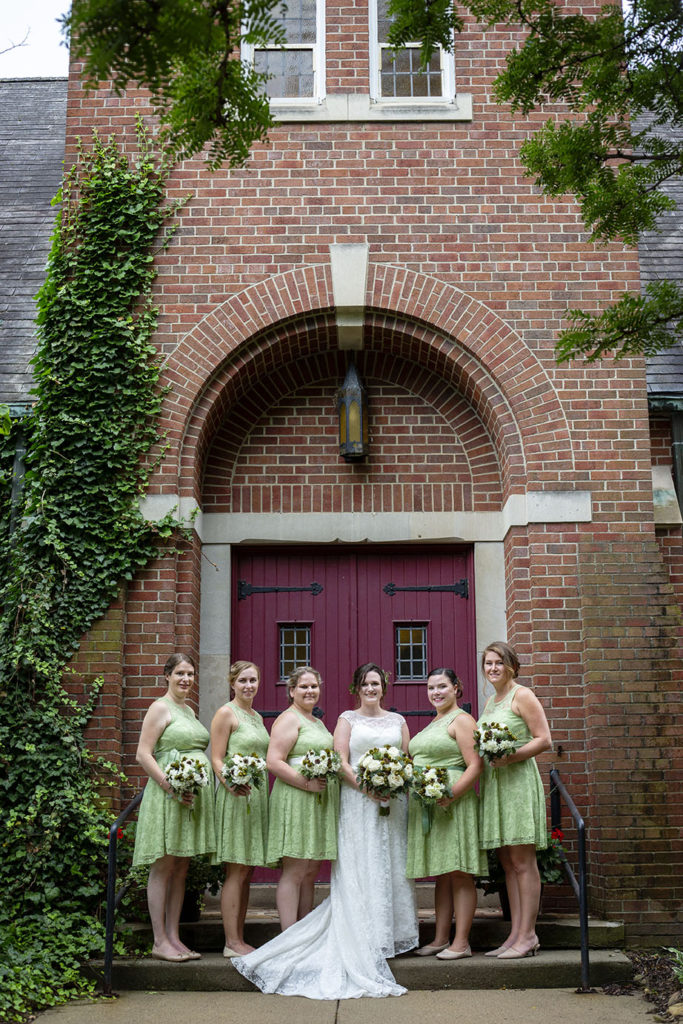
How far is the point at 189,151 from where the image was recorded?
199 inches

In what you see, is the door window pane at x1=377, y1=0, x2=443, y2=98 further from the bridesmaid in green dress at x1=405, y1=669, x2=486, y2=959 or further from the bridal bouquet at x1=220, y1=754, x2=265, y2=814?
the bridal bouquet at x1=220, y1=754, x2=265, y2=814

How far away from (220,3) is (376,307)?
15.6 ft

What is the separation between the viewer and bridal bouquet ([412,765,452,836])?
262 inches

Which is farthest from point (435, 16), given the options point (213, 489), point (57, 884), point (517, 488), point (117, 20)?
point (57, 884)

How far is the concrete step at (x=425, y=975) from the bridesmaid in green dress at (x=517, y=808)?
15 centimetres

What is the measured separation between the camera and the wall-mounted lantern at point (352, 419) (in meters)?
8.95

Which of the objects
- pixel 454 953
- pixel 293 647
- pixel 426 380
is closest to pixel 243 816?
pixel 454 953

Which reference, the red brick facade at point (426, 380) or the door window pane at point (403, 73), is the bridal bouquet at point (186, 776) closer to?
the red brick facade at point (426, 380)

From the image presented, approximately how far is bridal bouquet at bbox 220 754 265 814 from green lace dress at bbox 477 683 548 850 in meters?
1.40

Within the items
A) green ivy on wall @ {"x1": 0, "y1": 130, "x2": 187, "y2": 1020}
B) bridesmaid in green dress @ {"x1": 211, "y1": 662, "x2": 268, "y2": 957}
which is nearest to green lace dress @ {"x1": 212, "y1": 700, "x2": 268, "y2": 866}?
bridesmaid in green dress @ {"x1": 211, "y1": 662, "x2": 268, "y2": 957}

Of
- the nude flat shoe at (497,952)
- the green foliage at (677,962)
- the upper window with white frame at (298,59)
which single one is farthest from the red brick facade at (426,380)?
the nude flat shoe at (497,952)

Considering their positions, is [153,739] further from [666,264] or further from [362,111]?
[666,264]

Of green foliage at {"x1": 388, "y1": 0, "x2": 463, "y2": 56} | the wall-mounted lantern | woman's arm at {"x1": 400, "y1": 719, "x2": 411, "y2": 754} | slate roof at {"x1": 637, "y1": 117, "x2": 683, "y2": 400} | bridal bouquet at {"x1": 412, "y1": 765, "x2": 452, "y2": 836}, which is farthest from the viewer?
slate roof at {"x1": 637, "y1": 117, "x2": 683, "y2": 400}

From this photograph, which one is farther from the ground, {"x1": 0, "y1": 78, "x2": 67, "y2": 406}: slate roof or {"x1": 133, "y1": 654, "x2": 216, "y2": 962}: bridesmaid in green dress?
{"x1": 0, "y1": 78, "x2": 67, "y2": 406}: slate roof
